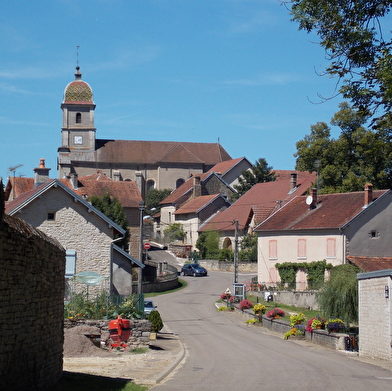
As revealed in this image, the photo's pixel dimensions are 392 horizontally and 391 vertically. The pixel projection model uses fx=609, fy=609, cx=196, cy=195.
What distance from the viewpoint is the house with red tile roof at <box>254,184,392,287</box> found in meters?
38.9

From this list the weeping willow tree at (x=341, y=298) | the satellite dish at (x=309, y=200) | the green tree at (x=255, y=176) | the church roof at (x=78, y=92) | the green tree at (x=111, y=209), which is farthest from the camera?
the church roof at (x=78, y=92)

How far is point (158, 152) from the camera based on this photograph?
104 m

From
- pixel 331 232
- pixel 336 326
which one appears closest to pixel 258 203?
pixel 331 232

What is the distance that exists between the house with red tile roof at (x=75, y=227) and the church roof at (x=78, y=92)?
72136mm

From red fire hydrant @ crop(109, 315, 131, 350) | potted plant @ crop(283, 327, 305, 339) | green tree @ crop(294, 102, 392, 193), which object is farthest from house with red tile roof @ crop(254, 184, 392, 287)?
red fire hydrant @ crop(109, 315, 131, 350)

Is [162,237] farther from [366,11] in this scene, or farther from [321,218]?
[366,11]

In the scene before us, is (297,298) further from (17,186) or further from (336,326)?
(17,186)

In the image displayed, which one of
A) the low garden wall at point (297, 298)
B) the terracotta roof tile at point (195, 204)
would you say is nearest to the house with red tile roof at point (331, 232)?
the low garden wall at point (297, 298)

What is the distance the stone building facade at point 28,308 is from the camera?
8.42 m

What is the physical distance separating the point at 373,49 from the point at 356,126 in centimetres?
3946

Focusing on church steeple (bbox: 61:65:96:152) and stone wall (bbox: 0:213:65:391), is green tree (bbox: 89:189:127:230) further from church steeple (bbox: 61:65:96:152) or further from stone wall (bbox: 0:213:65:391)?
church steeple (bbox: 61:65:96:152)

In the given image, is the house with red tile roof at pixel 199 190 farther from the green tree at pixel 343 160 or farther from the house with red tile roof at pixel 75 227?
the house with red tile roof at pixel 75 227

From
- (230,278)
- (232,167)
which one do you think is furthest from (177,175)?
(230,278)

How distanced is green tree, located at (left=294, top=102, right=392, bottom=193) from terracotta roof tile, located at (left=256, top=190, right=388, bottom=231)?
14.2 ft
